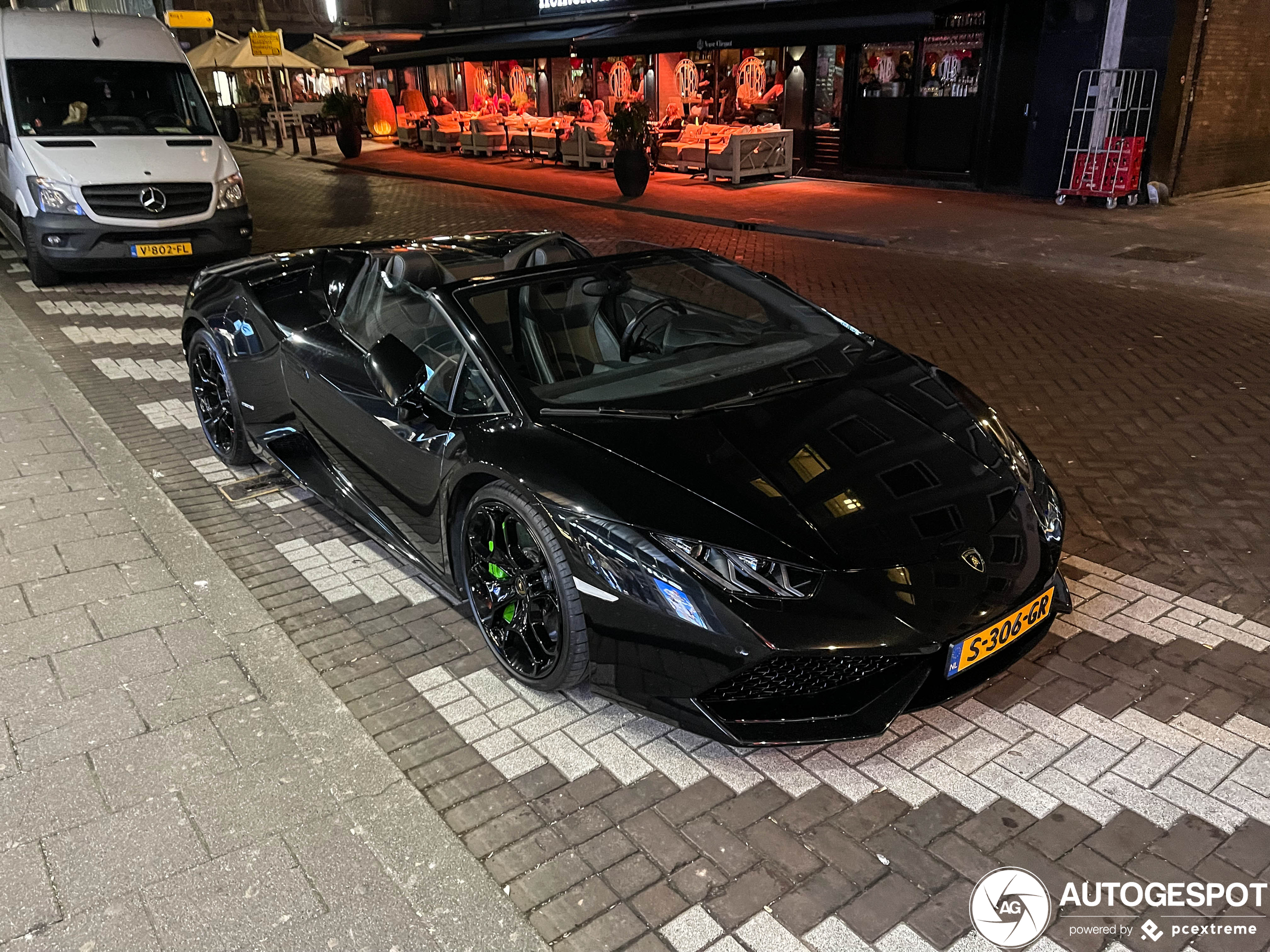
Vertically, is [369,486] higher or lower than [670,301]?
lower

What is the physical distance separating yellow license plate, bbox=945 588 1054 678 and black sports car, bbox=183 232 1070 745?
0.01 metres

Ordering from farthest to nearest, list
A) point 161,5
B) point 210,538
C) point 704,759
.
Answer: point 161,5, point 210,538, point 704,759

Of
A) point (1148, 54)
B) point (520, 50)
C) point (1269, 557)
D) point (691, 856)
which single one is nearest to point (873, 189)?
point (1148, 54)

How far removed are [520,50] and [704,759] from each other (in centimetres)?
2370

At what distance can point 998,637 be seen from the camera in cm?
300

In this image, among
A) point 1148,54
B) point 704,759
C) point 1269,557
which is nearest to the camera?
point 704,759

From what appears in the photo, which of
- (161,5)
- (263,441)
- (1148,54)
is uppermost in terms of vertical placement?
(161,5)

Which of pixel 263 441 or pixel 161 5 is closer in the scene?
pixel 263 441

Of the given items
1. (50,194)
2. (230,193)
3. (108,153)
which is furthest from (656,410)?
(108,153)

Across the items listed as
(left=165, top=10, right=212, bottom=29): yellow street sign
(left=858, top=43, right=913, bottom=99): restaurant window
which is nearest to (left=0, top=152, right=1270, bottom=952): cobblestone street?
(left=858, top=43, right=913, bottom=99): restaurant window

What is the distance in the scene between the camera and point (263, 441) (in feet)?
16.3

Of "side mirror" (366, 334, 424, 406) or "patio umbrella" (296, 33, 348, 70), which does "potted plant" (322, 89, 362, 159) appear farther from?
"side mirror" (366, 334, 424, 406)

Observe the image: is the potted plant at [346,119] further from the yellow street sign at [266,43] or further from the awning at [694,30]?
the yellow street sign at [266,43]

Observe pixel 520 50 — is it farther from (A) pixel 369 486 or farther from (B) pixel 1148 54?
(A) pixel 369 486
